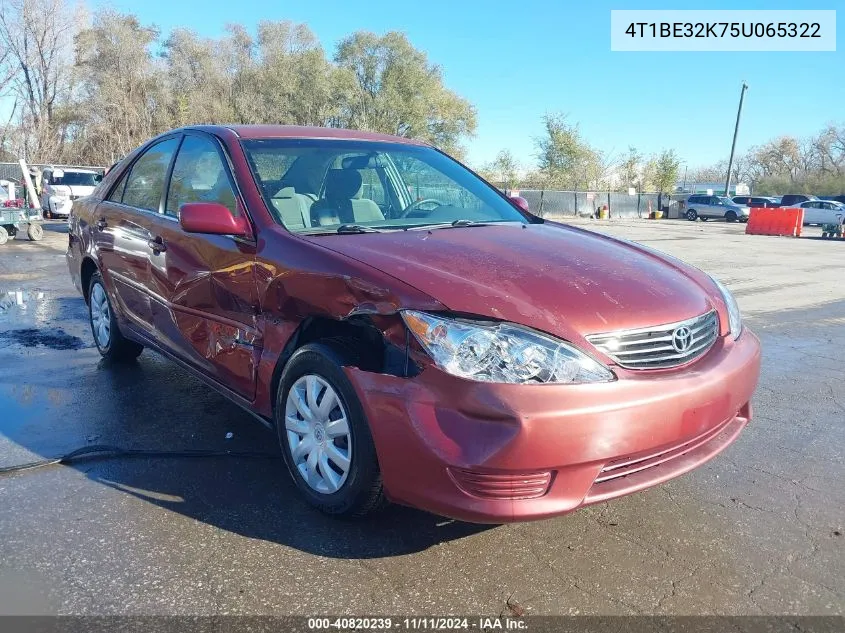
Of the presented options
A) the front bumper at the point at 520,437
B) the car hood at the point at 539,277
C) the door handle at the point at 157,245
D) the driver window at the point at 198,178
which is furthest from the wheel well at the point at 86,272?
the front bumper at the point at 520,437

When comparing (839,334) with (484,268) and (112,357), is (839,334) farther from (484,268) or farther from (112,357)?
(112,357)

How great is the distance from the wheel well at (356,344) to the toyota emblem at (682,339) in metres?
1.00

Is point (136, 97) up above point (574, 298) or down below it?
above

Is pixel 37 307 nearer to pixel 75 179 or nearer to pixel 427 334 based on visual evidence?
pixel 427 334

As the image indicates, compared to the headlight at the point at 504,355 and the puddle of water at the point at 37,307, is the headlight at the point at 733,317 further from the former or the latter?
the puddle of water at the point at 37,307

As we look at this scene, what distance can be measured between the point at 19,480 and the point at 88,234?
238 centimetres

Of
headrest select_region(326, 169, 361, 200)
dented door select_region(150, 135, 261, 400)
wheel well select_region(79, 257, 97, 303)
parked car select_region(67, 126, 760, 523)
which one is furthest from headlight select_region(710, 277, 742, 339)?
wheel well select_region(79, 257, 97, 303)

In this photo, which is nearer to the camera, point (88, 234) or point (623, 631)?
point (623, 631)

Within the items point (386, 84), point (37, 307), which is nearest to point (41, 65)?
point (386, 84)

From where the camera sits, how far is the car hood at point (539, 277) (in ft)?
7.98

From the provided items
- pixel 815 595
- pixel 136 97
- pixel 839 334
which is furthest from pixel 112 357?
pixel 136 97

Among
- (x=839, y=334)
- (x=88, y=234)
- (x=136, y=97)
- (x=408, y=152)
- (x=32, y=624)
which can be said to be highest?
(x=136, y=97)

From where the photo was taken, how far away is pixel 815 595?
2.37m

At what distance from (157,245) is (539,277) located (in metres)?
2.34
